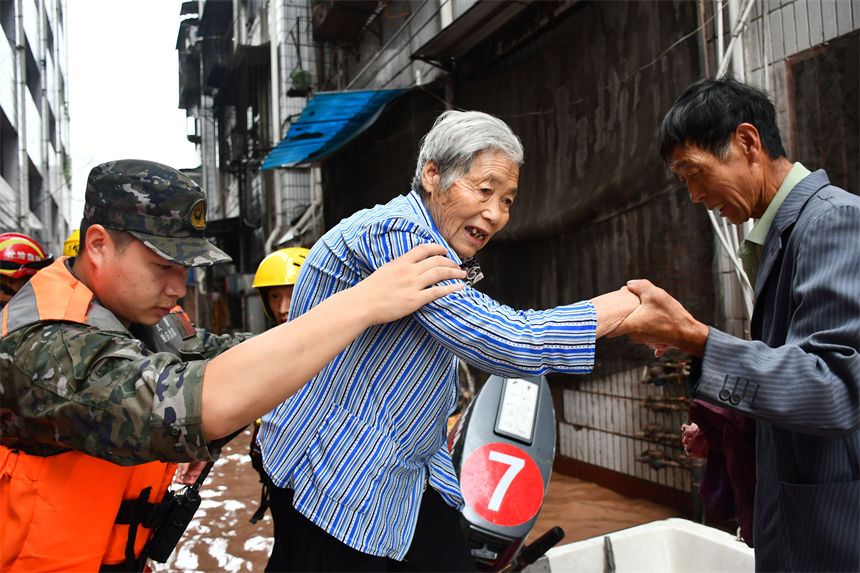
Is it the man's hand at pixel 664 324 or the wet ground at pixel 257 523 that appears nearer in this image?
the man's hand at pixel 664 324

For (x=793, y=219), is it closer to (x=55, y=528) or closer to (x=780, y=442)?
(x=780, y=442)

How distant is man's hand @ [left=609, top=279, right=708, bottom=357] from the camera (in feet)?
4.93

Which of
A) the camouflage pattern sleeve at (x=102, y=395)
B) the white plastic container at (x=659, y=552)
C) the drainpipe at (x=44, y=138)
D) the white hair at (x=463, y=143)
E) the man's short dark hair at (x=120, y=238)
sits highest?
the drainpipe at (x=44, y=138)

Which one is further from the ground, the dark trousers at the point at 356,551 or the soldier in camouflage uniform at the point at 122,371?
the soldier in camouflage uniform at the point at 122,371

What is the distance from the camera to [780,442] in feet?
5.24

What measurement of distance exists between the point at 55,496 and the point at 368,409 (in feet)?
2.51

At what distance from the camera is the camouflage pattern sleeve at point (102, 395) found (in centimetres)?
110

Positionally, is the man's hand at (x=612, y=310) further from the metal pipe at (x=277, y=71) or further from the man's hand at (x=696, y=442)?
the metal pipe at (x=277, y=71)

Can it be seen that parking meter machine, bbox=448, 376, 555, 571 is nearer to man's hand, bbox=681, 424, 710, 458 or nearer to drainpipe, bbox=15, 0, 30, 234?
man's hand, bbox=681, 424, 710, 458

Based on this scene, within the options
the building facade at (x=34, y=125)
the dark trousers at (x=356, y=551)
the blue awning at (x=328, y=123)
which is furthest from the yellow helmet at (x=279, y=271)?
the building facade at (x=34, y=125)

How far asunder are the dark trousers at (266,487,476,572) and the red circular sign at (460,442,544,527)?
37.5 inches

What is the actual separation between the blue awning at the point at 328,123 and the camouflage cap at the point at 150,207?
7177 millimetres

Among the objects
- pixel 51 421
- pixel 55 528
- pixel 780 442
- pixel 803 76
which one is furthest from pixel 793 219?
pixel 803 76

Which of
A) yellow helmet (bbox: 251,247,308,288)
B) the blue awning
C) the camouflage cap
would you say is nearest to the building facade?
the blue awning
